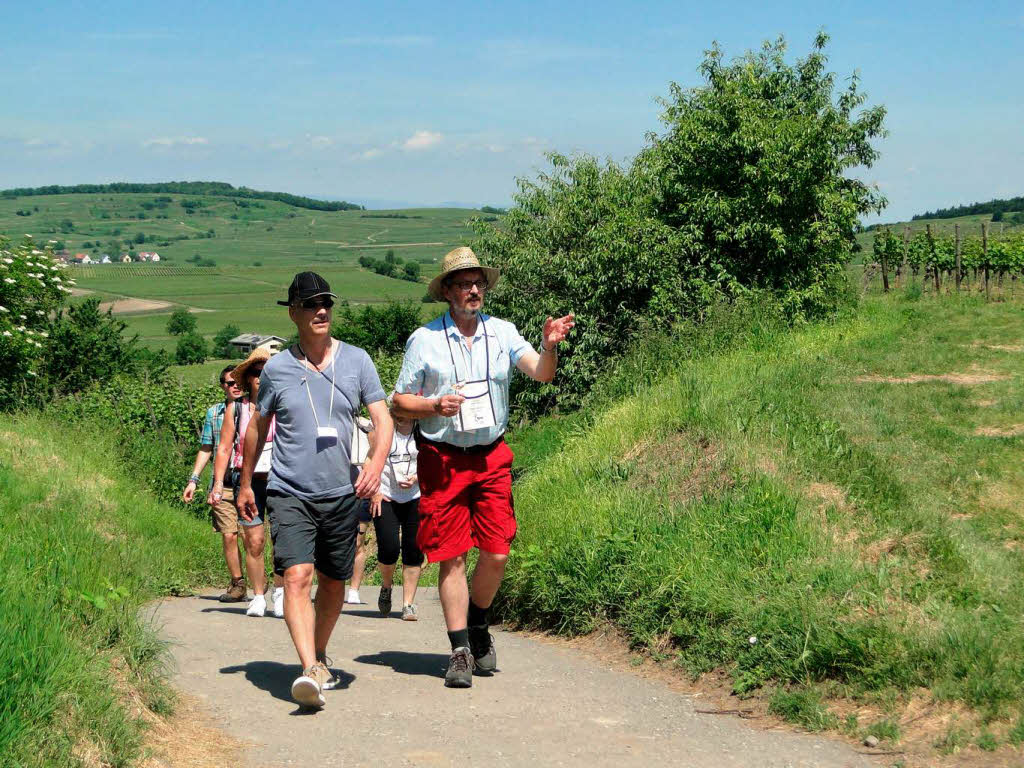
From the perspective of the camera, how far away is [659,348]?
1359cm

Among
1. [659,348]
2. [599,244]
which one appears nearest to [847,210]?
[599,244]

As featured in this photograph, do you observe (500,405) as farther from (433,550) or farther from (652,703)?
(652,703)

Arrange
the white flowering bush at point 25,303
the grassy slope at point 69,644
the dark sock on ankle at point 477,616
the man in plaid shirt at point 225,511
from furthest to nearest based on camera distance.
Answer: the white flowering bush at point 25,303, the man in plaid shirt at point 225,511, the dark sock on ankle at point 477,616, the grassy slope at point 69,644

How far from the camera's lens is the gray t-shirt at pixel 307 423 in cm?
525

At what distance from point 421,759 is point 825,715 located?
1.88 m

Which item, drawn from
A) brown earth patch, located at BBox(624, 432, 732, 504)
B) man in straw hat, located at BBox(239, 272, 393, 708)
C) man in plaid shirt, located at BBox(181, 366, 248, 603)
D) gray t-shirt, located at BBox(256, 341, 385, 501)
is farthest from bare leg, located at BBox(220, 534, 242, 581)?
gray t-shirt, located at BBox(256, 341, 385, 501)

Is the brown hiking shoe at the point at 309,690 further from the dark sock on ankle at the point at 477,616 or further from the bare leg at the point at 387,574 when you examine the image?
the bare leg at the point at 387,574

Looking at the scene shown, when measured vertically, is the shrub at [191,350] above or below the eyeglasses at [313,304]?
below

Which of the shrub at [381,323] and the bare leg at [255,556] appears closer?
the bare leg at [255,556]

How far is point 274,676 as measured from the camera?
578 centimetres

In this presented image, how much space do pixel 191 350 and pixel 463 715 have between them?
64.4 metres

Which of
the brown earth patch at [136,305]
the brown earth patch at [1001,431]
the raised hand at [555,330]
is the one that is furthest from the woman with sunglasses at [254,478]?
the brown earth patch at [136,305]

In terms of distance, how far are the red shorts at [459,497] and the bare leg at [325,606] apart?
19.9 inches

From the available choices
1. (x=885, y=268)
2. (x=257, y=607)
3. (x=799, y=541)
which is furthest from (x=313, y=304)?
(x=885, y=268)
